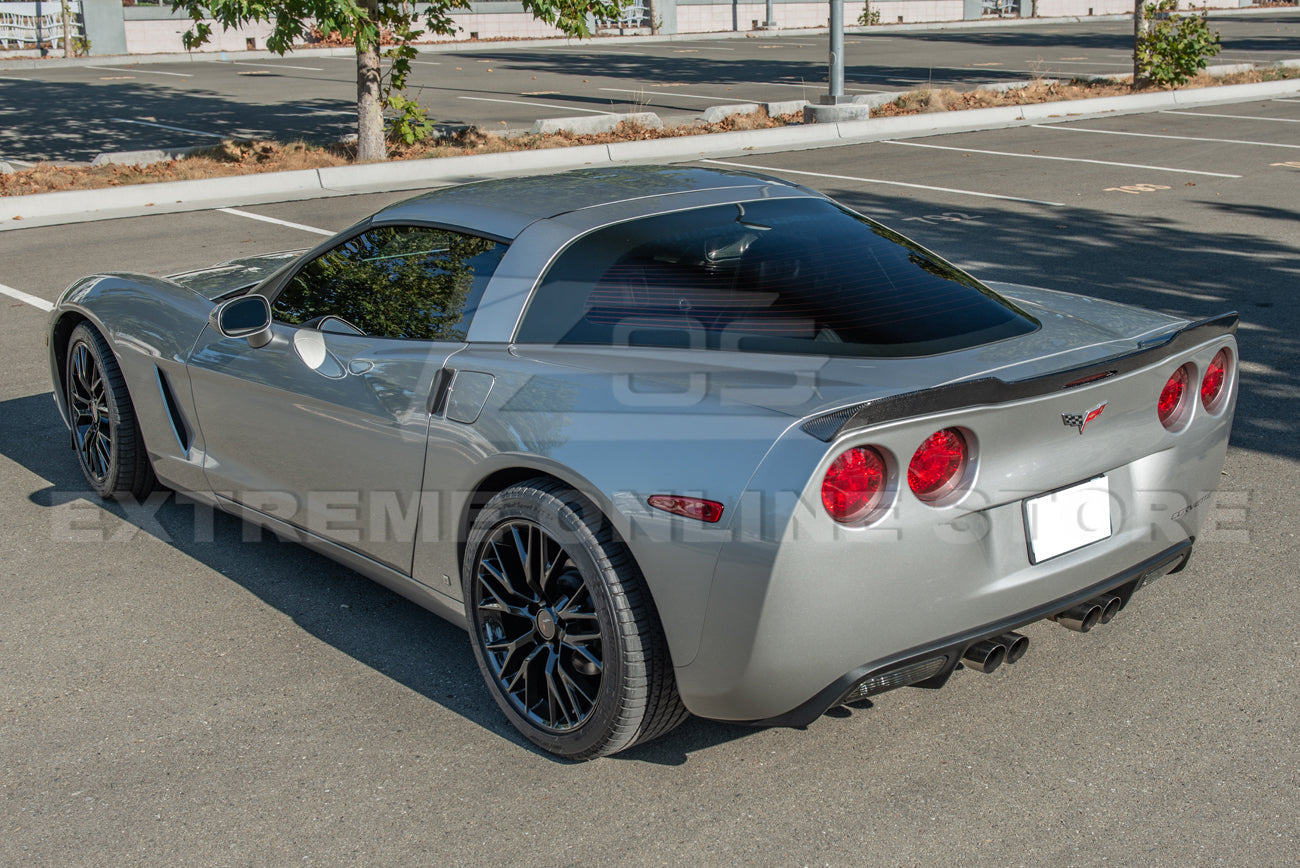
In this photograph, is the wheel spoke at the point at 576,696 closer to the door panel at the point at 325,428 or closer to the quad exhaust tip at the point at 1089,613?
the door panel at the point at 325,428

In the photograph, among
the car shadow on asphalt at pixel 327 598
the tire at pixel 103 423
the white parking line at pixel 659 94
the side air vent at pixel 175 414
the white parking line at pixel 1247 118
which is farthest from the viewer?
the white parking line at pixel 659 94

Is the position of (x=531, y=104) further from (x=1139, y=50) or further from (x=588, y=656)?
(x=588, y=656)

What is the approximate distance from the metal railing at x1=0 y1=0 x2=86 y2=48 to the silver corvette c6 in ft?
126

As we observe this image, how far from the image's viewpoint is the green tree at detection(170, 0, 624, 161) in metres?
12.3

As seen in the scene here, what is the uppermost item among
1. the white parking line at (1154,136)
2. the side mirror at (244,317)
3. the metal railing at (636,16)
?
the metal railing at (636,16)

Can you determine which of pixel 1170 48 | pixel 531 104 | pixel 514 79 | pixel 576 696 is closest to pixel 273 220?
pixel 576 696

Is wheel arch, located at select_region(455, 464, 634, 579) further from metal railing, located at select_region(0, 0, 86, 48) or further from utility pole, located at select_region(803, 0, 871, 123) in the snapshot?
Answer: metal railing, located at select_region(0, 0, 86, 48)

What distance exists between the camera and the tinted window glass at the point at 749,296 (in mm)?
3361

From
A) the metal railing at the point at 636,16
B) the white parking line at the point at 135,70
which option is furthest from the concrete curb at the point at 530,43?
the metal railing at the point at 636,16

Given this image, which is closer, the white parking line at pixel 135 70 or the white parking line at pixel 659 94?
the white parking line at pixel 659 94

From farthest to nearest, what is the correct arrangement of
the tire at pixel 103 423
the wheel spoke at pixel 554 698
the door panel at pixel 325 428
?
the tire at pixel 103 423, the door panel at pixel 325 428, the wheel spoke at pixel 554 698

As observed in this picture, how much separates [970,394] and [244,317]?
2362mm

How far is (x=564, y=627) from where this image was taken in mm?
3271

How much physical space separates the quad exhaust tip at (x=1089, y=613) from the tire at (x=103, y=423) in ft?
11.6
